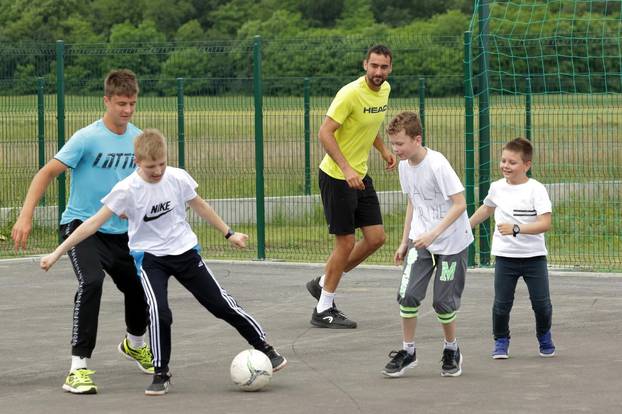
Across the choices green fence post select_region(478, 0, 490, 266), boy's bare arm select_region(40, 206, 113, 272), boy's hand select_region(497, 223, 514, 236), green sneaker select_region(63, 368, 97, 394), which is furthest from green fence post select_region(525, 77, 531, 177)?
green sneaker select_region(63, 368, 97, 394)

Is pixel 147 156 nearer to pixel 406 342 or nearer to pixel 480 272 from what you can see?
pixel 406 342

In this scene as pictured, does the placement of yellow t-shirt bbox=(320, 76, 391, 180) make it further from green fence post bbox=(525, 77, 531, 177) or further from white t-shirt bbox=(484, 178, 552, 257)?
green fence post bbox=(525, 77, 531, 177)

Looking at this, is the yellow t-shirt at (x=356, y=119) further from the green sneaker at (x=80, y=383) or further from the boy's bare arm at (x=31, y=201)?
the green sneaker at (x=80, y=383)

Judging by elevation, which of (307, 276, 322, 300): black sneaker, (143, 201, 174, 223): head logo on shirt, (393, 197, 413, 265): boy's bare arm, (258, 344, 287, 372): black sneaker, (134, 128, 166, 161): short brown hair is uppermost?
(134, 128, 166, 161): short brown hair

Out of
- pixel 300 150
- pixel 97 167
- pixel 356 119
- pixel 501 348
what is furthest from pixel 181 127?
pixel 501 348

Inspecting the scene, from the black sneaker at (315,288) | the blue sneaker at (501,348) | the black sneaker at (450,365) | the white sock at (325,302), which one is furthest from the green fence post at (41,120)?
the black sneaker at (450,365)

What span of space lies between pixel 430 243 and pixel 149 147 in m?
1.80

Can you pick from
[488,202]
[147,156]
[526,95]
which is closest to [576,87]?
[526,95]

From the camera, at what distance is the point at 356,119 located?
10414 mm

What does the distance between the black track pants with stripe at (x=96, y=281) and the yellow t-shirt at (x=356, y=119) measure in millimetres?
2419

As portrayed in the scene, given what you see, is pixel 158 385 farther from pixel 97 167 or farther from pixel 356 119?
pixel 356 119

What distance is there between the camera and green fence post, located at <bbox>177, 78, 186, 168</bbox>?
15852 mm

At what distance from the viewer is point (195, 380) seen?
27.3ft

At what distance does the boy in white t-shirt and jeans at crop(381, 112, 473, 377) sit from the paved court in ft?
0.59
